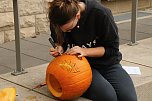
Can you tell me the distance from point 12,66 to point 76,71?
2132 millimetres

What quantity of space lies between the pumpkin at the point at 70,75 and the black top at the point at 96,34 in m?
0.23

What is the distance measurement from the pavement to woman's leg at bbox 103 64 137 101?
34 cm

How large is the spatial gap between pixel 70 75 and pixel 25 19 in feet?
13.1

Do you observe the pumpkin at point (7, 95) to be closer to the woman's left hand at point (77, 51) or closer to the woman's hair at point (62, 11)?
the woman's left hand at point (77, 51)

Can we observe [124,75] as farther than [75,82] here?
Yes

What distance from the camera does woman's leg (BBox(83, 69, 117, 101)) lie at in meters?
3.57

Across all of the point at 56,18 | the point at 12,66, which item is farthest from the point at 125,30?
the point at 56,18

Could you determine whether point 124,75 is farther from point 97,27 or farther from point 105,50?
point 97,27

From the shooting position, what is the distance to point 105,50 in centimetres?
373

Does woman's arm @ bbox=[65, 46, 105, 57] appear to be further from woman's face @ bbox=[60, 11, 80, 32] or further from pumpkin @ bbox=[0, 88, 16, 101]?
pumpkin @ bbox=[0, 88, 16, 101]

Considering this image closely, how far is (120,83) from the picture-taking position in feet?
12.3

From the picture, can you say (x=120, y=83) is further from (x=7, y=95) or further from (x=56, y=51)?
(x=7, y=95)

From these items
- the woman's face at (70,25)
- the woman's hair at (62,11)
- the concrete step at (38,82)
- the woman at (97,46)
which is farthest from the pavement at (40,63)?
the woman's hair at (62,11)

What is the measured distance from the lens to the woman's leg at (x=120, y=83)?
368 cm
